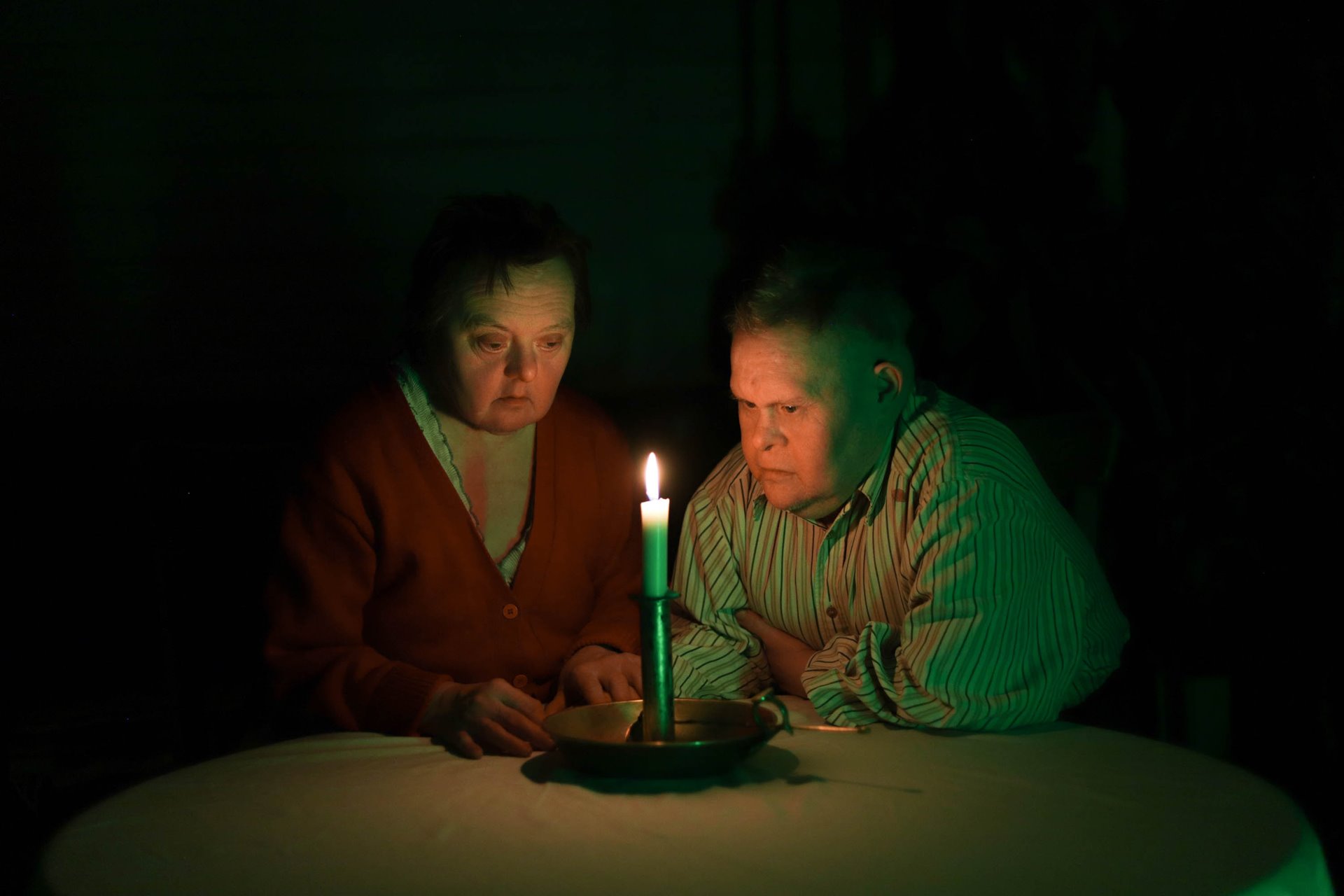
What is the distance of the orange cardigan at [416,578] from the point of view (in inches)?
73.1

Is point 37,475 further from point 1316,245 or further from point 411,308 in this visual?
point 1316,245

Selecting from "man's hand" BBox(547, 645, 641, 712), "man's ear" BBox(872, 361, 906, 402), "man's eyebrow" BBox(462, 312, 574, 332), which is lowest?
"man's hand" BBox(547, 645, 641, 712)

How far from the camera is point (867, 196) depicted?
2646 mm

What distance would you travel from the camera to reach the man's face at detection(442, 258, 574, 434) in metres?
1.91

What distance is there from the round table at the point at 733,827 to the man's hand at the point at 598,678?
1.18 ft

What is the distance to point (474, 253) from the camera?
193 cm

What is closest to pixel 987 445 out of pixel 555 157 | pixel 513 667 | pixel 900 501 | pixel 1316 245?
pixel 900 501

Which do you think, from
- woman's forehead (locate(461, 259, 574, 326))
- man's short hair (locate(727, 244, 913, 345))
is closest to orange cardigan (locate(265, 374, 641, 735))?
woman's forehead (locate(461, 259, 574, 326))

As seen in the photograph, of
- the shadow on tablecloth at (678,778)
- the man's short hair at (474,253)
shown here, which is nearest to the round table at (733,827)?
the shadow on tablecloth at (678,778)

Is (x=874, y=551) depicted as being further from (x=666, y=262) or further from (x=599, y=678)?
(x=666, y=262)

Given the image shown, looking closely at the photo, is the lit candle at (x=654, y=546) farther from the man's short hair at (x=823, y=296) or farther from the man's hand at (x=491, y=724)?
the man's short hair at (x=823, y=296)

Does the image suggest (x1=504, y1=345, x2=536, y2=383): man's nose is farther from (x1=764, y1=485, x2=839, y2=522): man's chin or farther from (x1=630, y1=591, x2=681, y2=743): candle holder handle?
(x1=630, y1=591, x2=681, y2=743): candle holder handle

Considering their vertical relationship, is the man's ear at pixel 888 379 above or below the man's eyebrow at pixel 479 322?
below

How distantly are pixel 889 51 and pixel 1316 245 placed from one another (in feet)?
3.65
